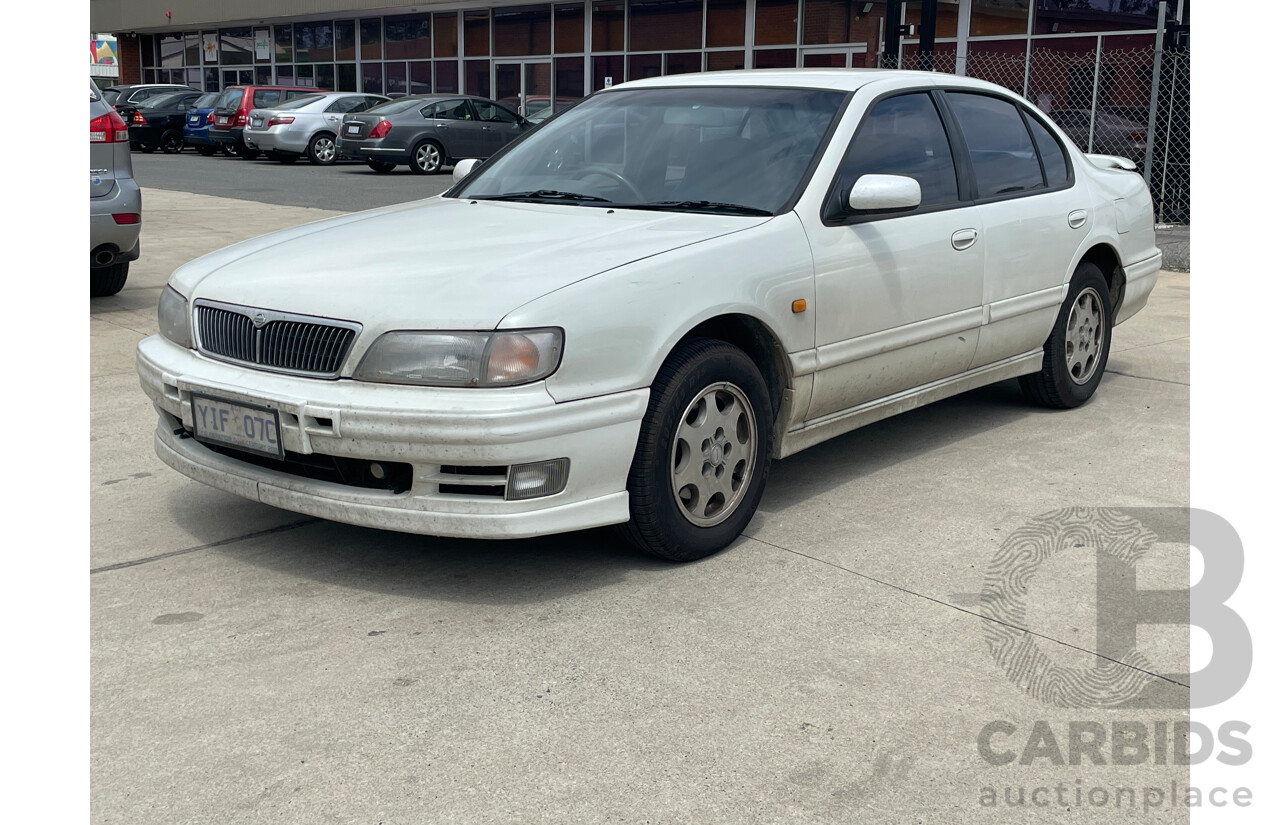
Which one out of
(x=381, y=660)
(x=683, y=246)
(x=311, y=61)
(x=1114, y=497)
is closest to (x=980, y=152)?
(x=1114, y=497)

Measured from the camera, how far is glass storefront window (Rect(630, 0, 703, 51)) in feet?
85.5

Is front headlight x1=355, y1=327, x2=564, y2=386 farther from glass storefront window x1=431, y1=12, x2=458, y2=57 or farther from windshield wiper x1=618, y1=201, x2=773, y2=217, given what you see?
glass storefront window x1=431, y1=12, x2=458, y2=57

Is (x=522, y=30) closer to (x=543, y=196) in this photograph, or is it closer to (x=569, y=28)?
(x=569, y=28)

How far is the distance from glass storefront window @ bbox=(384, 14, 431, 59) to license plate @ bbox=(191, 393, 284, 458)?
31250 mm

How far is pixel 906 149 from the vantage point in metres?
5.03

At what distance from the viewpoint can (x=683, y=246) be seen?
404cm

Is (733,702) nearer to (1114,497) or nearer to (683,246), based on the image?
(683,246)

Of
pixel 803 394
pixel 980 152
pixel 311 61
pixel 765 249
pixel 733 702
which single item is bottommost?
pixel 733 702

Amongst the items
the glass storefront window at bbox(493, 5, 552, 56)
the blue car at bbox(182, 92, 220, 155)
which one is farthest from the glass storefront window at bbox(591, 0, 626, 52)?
the blue car at bbox(182, 92, 220, 155)

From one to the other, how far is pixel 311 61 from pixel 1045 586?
3754 centimetres

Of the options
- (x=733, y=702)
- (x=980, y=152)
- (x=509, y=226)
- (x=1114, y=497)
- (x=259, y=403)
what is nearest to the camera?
(x=733, y=702)

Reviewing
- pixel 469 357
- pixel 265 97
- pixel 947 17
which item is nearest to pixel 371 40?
pixel 265 97

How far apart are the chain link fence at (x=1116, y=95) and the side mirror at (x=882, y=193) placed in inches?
397

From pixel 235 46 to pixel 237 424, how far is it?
4169 cm
